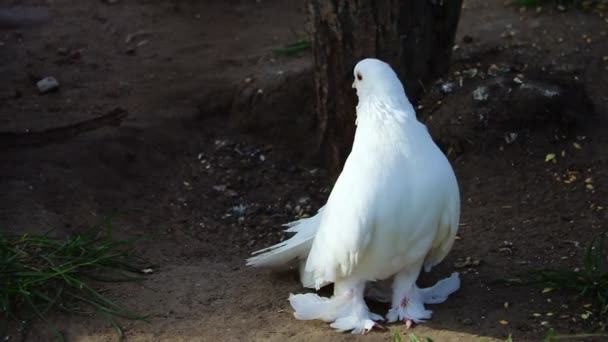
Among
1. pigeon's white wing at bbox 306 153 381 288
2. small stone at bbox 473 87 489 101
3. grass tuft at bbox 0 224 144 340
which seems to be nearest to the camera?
pigeon's white wing at bbox 306 153 381 288

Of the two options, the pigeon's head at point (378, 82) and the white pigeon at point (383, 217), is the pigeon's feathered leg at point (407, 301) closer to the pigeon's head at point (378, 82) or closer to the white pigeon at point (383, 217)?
the white pigeon at point (383, 217)

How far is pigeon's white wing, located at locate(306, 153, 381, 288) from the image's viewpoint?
412cm

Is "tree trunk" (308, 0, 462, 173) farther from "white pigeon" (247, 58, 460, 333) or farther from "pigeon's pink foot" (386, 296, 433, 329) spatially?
"pigeon's pink foot" (386, 296, 433, 329)

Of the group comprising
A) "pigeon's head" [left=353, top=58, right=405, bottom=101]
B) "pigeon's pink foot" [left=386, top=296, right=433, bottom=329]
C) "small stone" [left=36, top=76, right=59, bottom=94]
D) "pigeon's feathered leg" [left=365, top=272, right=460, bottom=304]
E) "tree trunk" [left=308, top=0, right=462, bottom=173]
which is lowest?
"small stone" [left=36, top=76, right=59, bottom=94]

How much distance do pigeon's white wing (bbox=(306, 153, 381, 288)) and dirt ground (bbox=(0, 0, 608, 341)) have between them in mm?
307

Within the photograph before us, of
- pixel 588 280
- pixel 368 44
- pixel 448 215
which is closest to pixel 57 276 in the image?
pixel 448 215

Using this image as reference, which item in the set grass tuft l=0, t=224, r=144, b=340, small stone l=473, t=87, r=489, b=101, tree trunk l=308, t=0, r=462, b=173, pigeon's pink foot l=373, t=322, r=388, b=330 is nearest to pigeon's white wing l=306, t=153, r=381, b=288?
pigeon's pink foot l=373, t=322, r=388, b=330

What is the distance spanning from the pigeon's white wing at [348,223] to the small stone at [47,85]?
369 cm

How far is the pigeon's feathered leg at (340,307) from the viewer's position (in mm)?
4391

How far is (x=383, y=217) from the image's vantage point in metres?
4.11

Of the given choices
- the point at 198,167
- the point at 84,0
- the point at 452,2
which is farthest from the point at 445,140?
the point at 84,0

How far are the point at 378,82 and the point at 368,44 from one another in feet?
5.20

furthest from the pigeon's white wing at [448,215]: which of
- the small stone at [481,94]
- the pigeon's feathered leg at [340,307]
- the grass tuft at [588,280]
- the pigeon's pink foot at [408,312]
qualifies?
the small stone at [481,94]

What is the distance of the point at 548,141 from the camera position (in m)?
5.94
